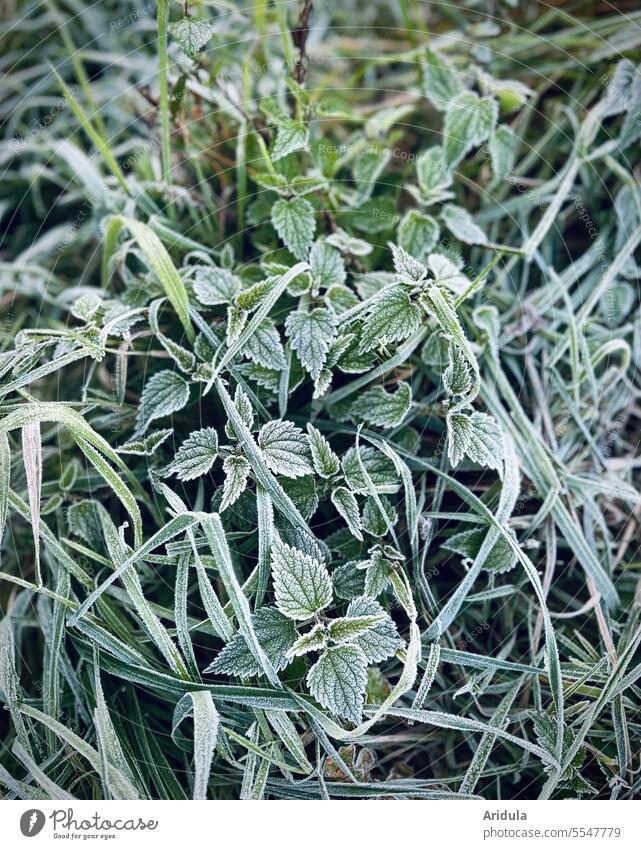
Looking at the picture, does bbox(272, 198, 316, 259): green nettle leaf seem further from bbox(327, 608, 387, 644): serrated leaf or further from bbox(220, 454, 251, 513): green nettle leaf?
bbox(327, 608, 387, 644): serrated leaf

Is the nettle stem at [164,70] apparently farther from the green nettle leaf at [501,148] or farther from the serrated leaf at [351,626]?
the serrated leaf at [351,626]

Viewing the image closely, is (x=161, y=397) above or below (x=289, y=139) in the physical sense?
below

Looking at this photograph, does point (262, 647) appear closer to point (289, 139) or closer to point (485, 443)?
point (485, 443)

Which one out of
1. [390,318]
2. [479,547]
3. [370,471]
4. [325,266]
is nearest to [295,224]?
[325,266]

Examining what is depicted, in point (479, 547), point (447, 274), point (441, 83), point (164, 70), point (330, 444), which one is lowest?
point (479, 547)

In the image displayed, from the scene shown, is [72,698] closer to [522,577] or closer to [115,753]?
[115,753]

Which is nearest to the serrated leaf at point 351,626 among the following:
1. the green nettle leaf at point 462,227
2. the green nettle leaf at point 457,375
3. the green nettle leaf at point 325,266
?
the green nettle leaf at point 457,375
